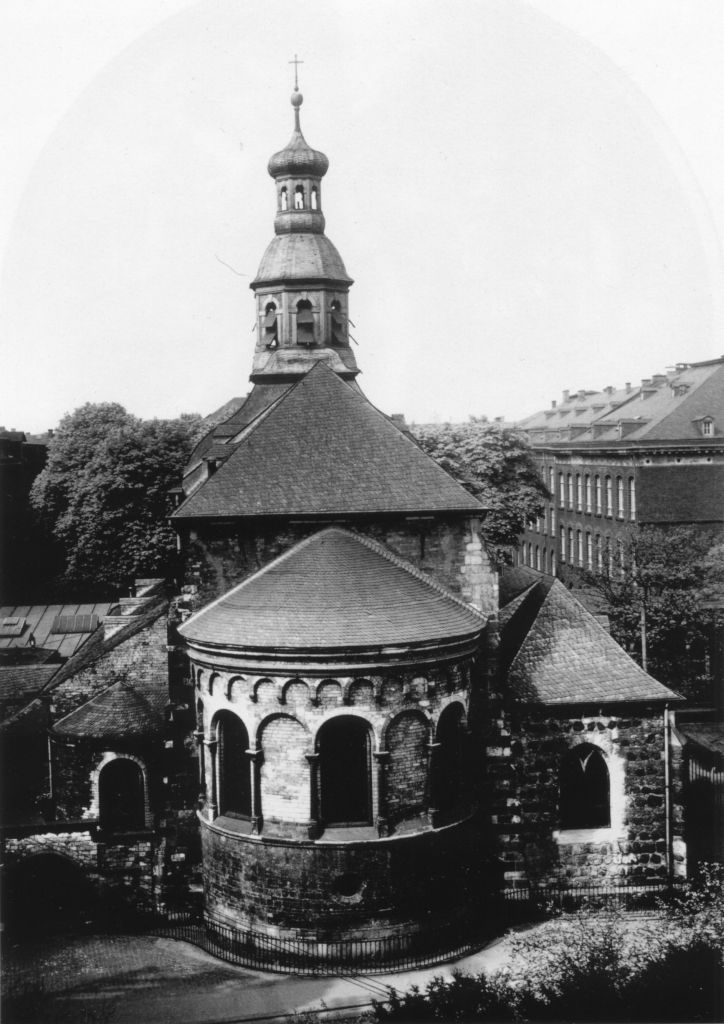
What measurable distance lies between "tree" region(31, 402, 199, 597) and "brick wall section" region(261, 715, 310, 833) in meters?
32.2

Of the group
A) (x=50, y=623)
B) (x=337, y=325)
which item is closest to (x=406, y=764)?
(x=337, y=325)

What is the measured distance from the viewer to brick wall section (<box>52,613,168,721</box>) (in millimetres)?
23797

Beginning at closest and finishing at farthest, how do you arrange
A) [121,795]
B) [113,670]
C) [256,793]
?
[256,793]
[121,795]
[113,670]

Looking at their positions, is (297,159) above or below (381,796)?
above

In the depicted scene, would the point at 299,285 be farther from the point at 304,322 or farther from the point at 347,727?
the point at 347,727

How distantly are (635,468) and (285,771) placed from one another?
35667 mm

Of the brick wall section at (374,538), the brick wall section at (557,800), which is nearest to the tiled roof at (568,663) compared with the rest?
the brick wall section at (557,800)

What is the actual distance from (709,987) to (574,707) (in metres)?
7.21

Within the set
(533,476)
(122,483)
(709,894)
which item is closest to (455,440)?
(533,476)

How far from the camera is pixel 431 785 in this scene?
19219mm

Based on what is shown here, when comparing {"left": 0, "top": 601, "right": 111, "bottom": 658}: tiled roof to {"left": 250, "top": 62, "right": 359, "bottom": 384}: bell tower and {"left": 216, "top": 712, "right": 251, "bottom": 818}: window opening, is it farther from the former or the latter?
{"left": 216, "top": 712, "right": 251, "bottom": 818}: window opening


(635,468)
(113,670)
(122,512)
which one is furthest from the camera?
(122,512)

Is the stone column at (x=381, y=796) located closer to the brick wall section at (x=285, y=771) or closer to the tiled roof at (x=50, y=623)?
the brick wall section at (x=285, y=771)

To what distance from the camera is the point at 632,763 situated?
21.7 meters
